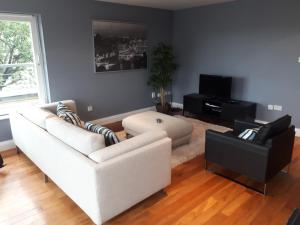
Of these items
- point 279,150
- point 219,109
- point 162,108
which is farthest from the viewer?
point 162,108

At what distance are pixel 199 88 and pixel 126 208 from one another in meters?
3.73

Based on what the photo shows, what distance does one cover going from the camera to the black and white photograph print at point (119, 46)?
4.57 metres

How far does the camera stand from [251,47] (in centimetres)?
457

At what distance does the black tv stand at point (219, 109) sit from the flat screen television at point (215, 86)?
95 mm

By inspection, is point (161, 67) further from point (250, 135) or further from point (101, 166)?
point (101, 166)

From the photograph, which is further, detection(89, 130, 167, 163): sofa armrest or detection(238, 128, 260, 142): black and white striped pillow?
detection(238, 128, 260, 142): black and white striped pillow

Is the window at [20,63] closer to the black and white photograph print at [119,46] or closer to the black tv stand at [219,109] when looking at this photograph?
the black and white photograph print at [119,46]

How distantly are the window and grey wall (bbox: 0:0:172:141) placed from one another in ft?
0.51

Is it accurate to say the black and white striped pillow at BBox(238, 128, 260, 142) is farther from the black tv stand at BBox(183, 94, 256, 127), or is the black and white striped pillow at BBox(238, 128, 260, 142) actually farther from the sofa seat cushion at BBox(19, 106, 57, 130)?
the sofa seat cushion at BBox(19, 106, 57, 130)

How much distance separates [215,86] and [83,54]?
8.98 feet

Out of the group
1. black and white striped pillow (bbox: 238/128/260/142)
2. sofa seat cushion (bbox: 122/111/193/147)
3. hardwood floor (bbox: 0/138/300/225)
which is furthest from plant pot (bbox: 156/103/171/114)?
black and white striped pillow (bbox: 238/128/260/142)

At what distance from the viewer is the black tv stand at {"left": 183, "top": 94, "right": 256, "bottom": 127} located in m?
4.46

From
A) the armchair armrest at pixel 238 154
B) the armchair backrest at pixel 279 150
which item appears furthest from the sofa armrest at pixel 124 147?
the armchair backrest at pixel 279 150

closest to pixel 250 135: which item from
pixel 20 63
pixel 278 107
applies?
pixel 278 107
